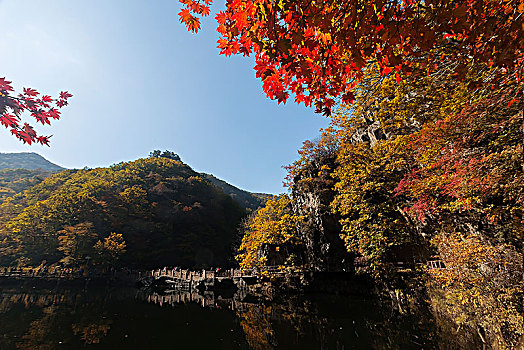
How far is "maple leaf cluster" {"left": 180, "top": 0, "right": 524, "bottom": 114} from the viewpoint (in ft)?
6.55

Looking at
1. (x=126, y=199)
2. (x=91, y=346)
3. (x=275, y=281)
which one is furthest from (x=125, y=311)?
(x=126, y=199)

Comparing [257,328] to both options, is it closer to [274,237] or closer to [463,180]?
[463,180]

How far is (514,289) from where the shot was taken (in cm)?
412

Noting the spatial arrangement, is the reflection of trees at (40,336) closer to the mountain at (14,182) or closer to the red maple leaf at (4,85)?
the red maple leaf at (4,85)

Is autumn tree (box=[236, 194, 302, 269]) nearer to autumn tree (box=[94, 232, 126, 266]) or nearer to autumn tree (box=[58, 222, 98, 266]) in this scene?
autumn tree (box=[94, 232, 126, 266])

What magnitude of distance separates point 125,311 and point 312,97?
1427 centimetres

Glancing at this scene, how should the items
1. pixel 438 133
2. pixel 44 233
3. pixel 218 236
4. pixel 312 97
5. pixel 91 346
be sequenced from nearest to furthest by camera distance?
pixel 312 97 < pixel 438 133 < pixel 91 346 < pixel 44 233 < pixel 218 236

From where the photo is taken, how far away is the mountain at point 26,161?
351ft

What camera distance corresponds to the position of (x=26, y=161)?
117 metres

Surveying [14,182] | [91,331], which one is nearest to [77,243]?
[91,331]

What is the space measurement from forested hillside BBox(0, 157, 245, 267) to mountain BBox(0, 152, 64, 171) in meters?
97.0

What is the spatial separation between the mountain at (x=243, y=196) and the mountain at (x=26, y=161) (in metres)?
90.3

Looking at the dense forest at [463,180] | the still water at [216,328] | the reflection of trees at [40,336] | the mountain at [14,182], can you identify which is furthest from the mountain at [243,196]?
the dense forest at [463,180]

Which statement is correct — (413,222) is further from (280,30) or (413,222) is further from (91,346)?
(91,346)
